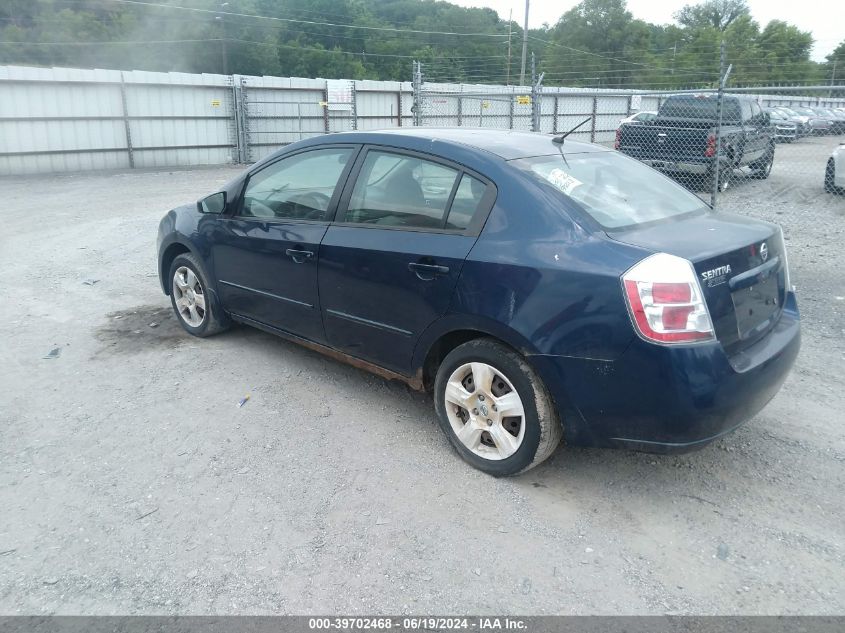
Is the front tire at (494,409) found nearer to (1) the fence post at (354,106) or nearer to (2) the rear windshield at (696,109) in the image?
(2) the rear windshield at (696,109)

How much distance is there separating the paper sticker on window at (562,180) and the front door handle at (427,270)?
68 cm

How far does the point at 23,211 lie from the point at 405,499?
36.4ft

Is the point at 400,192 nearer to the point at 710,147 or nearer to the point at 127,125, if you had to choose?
the point at 710,147

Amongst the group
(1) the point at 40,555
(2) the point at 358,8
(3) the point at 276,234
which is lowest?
(1) the point at 40,555

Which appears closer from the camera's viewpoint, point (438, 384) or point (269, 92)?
point (438, 384)

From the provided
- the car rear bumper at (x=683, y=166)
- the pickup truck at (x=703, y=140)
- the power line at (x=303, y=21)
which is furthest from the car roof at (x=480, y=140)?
the power line at (x=303, y=21)

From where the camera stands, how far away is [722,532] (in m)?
3.09

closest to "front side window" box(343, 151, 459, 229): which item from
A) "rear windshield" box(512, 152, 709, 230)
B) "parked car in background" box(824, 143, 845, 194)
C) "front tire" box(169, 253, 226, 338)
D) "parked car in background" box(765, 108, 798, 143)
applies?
"rear windshield" box(512, 152, 709, 230)

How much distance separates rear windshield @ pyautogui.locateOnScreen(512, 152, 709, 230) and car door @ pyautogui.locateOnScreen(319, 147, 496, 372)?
39 cm

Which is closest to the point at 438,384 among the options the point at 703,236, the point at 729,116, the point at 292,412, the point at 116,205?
the point at 292,412

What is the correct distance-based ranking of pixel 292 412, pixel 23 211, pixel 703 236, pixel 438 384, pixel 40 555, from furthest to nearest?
pixel 23 211 < pixel 292 412 < pixel 438 384 < pixel 703 236 < pixel 40 555

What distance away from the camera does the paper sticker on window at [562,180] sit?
348cm

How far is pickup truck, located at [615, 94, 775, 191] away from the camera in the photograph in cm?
1158

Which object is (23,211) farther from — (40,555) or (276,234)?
(40,555)
